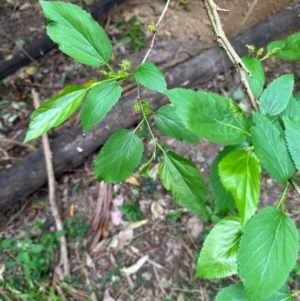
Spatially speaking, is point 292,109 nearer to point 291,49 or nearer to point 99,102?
point 291,49

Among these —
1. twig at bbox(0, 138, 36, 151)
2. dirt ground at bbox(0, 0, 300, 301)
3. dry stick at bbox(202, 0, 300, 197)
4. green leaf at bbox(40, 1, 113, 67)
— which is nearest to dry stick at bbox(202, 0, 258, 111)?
dry stick at bbox(202, 0, 300, 197)

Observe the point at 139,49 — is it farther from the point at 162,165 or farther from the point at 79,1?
the point at 162,165

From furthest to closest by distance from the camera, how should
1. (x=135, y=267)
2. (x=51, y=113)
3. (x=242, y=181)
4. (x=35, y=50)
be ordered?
(x=35, y=50), (x=135, y=267), (x=51, y=113), (x=242, y=181)

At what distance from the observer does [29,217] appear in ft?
7.93

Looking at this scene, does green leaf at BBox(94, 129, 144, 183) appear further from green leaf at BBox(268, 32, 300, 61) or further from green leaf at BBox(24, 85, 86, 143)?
green leaf at BBox(268, 32, 300, 61)

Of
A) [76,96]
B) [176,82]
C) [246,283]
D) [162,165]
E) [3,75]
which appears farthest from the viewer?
[3,75]

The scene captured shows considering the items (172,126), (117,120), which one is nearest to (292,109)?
(172,126)

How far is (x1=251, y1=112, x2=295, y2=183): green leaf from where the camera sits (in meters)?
0.60

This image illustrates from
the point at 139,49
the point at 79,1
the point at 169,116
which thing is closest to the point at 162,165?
the point at 169,116

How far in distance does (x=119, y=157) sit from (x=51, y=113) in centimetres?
20

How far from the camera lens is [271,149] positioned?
0.61 metres

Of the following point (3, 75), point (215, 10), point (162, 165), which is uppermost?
point (215, 10)

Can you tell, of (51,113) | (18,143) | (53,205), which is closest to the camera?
(51,113)

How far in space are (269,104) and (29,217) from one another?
206 cm
